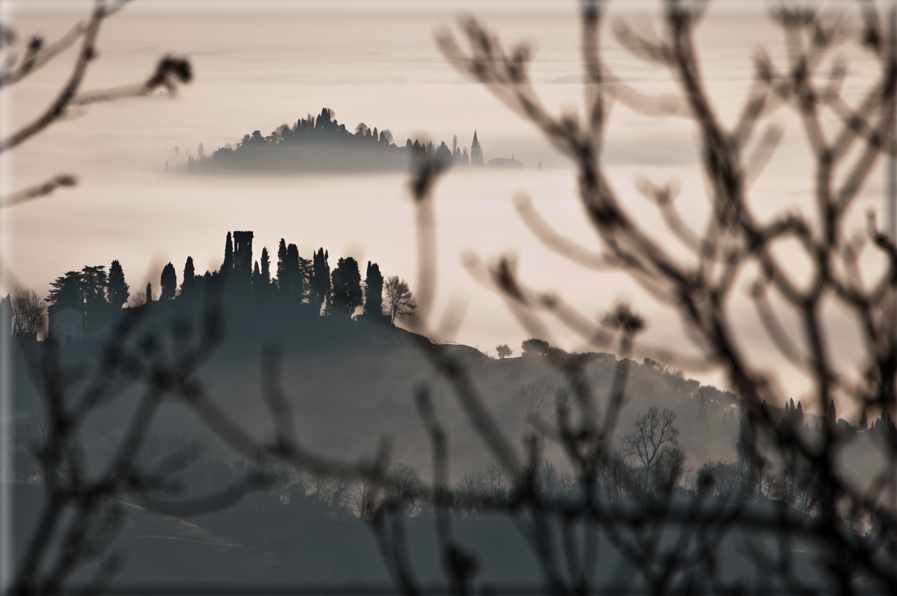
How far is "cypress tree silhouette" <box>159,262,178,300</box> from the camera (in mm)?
151050

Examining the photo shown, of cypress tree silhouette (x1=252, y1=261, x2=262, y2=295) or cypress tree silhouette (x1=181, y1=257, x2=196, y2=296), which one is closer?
cypress tree silhouette (x1=181, y1=257, x2=196, y2=296)

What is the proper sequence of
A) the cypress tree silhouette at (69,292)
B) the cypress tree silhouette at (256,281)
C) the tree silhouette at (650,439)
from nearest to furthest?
1. the tree silhouette at (650,439)
2. the cypress tree silhouette at (69,292)
3. the cypress tree silhouette at (256,281)

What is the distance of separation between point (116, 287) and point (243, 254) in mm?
25670

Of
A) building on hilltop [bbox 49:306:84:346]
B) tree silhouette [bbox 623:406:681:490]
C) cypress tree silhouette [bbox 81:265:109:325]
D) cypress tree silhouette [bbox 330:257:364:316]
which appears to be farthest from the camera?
cypress tree silhouette [bbox 81:265:109:325]

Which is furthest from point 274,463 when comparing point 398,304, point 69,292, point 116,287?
point 116,287

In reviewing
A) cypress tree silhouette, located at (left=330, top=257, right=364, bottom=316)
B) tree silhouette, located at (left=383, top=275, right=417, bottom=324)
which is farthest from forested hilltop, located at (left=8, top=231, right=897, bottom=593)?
cypress tree silhouette, located at (left=330, top=257, right=364, bottom=316)

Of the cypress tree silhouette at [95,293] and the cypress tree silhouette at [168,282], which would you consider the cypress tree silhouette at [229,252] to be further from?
the cypress tree silhouette at [95,293]

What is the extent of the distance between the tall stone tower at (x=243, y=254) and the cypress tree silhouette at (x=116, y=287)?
2180 cm

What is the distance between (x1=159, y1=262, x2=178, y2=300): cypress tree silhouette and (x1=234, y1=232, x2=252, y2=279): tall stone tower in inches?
486

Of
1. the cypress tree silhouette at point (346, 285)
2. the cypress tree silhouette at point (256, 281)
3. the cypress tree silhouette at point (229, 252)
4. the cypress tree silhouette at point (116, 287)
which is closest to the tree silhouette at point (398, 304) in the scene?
the cypress tree silhouette at point (346, 285)

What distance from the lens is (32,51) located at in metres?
3.57

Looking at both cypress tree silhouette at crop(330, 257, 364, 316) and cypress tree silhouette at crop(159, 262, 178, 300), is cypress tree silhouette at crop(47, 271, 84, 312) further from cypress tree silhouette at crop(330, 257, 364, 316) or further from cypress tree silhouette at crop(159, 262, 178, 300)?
cypress tree silhouette at crop(330, 257, 364, 316)

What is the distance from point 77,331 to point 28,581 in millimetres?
148093

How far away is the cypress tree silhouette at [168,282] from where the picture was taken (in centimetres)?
15105
